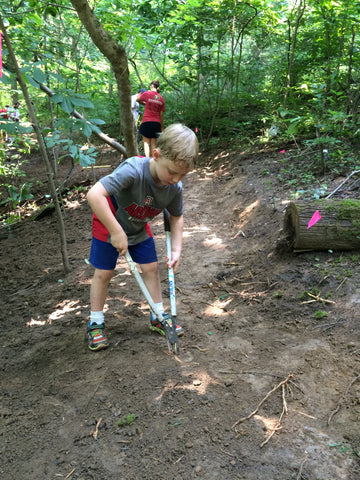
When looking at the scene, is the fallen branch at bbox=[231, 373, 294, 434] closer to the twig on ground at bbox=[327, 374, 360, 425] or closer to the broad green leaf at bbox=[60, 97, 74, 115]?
the twig on ground at bbox=[327, 374, 360, 425]

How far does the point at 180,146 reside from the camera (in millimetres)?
2043

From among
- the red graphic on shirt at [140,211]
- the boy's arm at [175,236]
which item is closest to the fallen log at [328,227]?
the boy's arm at [175,236]

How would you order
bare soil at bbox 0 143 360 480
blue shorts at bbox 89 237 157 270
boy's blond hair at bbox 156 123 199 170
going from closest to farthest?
bare soil at bbox 0 143 360 480
boy's blond hair at bbox 156 123 199 170
blue shorts at bbox 89 237 157 270

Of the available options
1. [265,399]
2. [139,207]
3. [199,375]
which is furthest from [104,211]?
[265,399]

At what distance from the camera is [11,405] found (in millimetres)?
2090

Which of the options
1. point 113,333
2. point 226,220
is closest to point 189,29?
point 226,220

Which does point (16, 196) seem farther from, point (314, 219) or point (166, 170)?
point (314, 219)

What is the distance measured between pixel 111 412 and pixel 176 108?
9.92 metres

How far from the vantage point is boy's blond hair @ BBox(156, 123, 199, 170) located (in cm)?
205

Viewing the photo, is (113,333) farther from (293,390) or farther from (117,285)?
(293,390)

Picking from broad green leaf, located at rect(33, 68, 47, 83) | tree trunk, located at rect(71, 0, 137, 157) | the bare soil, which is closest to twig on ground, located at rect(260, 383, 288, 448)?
the bare soil

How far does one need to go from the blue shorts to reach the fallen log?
165 centimetres

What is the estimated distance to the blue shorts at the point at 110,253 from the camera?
2.54 metres

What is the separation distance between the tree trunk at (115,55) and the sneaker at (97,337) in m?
2.31
